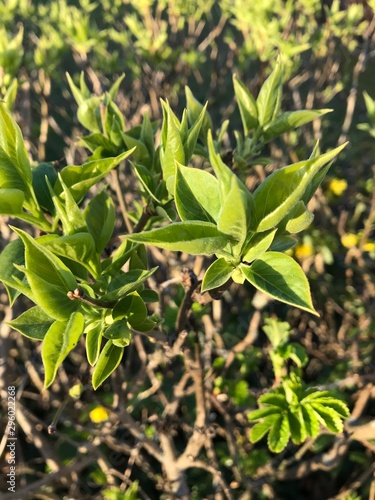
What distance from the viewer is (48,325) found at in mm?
738

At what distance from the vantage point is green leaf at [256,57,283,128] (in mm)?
924

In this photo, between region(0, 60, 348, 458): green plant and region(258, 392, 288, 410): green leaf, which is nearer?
region(0, 60, 348, 458): green plant

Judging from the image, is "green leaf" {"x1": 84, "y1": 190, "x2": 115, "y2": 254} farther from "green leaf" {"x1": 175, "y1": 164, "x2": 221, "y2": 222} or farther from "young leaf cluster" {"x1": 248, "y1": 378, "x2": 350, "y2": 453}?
"young leaf cluster" {"x1": 248, "y1": 378, "x2": 350, "y2": 453}

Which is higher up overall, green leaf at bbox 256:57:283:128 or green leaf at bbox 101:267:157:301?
green leaf at bbox 256:57:283:128

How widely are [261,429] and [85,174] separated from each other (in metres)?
0.72

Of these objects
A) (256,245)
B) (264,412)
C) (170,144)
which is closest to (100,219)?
(170,144)

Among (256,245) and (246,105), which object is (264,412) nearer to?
(256,245)

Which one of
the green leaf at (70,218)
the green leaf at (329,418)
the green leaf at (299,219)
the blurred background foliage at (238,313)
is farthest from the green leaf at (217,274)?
the blurred background foliage at (238,313)

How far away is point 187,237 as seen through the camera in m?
0.65

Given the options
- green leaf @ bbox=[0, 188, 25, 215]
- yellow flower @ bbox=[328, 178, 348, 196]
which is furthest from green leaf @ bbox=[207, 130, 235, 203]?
yellow flower @ bbox=[328, 178, 348, 196]

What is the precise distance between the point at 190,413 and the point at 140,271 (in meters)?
1.83

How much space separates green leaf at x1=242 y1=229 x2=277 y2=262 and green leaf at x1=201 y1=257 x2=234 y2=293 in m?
0.03

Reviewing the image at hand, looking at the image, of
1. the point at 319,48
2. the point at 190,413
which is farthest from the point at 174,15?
the point at 190,413

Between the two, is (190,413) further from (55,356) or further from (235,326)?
(55,356)
